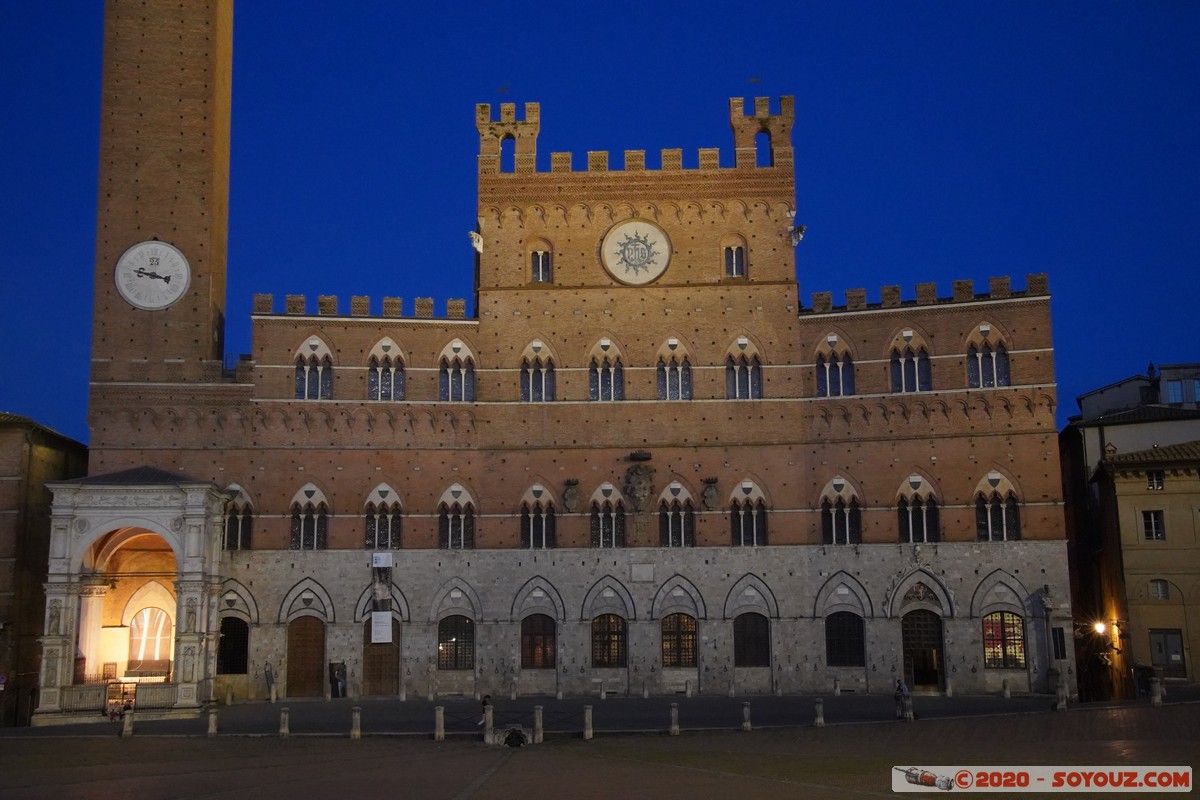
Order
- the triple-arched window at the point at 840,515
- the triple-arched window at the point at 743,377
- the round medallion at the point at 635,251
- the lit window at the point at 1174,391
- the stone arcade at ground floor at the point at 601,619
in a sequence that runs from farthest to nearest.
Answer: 1. the lit window at the point at 1174,391
2. the round medallion at the point at 635,251
3. the triple-arched window at the point at 743,377
4. the triple-arched window at the point at 840,515
5. the stone arcade at ground floor at the point at 601,619

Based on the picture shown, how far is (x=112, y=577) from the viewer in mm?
38656

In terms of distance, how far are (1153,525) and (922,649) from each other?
927cm

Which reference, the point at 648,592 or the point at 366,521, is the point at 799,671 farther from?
the point at 366,521

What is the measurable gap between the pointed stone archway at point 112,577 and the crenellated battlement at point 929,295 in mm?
21880

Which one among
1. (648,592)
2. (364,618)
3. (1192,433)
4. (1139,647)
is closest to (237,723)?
(364,618)

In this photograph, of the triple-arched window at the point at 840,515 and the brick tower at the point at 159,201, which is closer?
the triple-arched window at the point at 840,515

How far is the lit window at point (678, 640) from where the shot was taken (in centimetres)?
3919

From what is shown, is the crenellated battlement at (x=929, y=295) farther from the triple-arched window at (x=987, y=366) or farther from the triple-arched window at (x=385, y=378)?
the triple-arched window at (x=385, y=378)

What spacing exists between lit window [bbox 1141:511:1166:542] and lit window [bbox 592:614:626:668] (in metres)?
18.2

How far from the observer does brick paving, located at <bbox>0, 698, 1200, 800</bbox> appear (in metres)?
20.8

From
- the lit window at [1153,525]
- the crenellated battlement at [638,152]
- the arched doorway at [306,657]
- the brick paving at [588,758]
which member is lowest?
the brick paving at [588,758]

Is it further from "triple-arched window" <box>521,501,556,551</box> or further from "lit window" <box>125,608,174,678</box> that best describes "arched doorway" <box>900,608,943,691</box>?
"lit window" <box>125,608,174,678</box>

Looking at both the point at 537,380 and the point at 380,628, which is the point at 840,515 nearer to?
the point at 537,380

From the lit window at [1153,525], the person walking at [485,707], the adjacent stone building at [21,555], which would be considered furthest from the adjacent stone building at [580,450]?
the person walking at [485,707]
